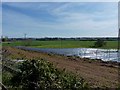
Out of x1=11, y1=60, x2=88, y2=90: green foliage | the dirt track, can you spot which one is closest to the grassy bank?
x1=11, y1=60, x2=88, y2=90: green foliage

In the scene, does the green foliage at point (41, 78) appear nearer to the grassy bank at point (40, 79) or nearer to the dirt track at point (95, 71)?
the grassy bank at point (40, 79)

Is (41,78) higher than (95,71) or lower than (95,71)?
higher

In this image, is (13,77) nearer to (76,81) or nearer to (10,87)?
(10,87)

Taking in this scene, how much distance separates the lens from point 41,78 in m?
12.8

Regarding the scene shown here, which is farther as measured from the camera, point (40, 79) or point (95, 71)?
point (95, 71)

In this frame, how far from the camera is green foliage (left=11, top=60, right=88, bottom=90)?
12602 mm

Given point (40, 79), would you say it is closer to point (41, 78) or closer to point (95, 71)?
point (41, 78)

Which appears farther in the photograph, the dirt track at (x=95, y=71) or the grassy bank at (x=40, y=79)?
the dirt track at (x=95, y=71)

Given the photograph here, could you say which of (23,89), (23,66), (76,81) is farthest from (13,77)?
(76,81)

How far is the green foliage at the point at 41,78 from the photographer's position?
12.6 metres

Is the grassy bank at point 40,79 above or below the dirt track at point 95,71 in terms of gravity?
above

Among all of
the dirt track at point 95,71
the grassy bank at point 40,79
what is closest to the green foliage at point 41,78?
the grassy bank at point 40,79

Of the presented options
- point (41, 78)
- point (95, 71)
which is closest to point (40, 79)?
point (41, 78)

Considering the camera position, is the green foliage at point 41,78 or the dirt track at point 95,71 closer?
the green foliage at point 41,78
